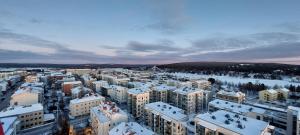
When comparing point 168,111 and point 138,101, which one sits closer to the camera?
point 168,111

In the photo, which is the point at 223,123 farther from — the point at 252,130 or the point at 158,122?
the point at 158,122

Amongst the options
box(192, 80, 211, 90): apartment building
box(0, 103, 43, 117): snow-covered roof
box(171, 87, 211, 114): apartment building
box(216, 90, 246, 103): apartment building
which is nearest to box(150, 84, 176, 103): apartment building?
box(171, 87, 211, 114): apartment building

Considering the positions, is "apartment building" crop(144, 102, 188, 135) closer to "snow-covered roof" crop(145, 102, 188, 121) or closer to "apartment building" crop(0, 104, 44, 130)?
"snow-covered roof" crop(145, 102, 188, 121)

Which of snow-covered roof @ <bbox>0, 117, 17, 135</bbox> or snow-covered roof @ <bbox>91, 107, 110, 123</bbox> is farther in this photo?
snow-covered roof @ <bbox>91, 107, 110, 123</bbox>

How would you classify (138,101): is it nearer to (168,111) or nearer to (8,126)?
(168,111)

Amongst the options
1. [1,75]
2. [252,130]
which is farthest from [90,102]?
[1,75]

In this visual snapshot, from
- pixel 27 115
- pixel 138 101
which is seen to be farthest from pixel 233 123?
pixel 27 115

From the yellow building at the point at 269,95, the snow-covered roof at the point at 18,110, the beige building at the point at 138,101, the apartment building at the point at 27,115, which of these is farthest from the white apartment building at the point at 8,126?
the yellow building at the point at 269,95

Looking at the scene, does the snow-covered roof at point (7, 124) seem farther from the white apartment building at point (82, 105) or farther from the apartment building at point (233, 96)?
the apartment building at point (233, 96)
